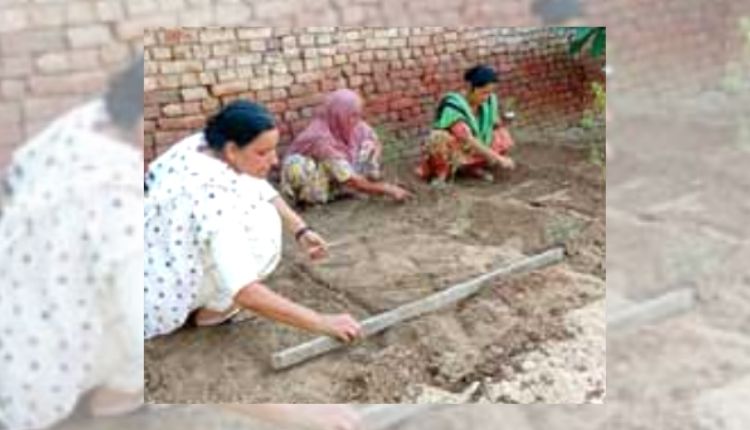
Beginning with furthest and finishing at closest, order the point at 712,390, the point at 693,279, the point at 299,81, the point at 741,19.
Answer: the point at 741,19 < the point at 693,279 < the point at 712,390 < the point at 299,81

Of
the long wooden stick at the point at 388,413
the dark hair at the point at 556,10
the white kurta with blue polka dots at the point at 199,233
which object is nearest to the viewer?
the white kurta with blue polka dots at the point at 199,233

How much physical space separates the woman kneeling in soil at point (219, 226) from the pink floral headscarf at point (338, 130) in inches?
3.0

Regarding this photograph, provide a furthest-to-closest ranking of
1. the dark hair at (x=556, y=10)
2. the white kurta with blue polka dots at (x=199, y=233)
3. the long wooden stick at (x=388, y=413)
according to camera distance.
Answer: the dark hair at (x=556, y=10)
the long wooden stick at (x=388, y=413)
the white kurta with blue polka dots at (x=199, y=233)

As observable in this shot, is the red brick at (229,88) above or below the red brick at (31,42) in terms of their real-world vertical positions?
below

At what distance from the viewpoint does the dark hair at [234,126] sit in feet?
7.07

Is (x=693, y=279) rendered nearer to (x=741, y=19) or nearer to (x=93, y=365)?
(x=741, y=19)

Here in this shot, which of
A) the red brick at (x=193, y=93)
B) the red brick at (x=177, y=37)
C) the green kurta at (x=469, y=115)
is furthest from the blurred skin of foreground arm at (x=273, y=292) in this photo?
Answer: the green kurta at (x=469, y=115)

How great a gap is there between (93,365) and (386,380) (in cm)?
54

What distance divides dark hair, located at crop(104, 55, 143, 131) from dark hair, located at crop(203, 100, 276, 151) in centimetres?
13

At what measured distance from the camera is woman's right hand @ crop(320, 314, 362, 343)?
7.28 feet

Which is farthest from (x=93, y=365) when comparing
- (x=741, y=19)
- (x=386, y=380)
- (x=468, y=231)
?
(x=741, y=19)

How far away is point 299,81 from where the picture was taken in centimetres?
224

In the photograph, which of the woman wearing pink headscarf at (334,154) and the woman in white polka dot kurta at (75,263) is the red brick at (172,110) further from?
the woman wearing pink headscarf at (334,154)

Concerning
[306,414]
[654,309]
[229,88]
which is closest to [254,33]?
[229,88]
